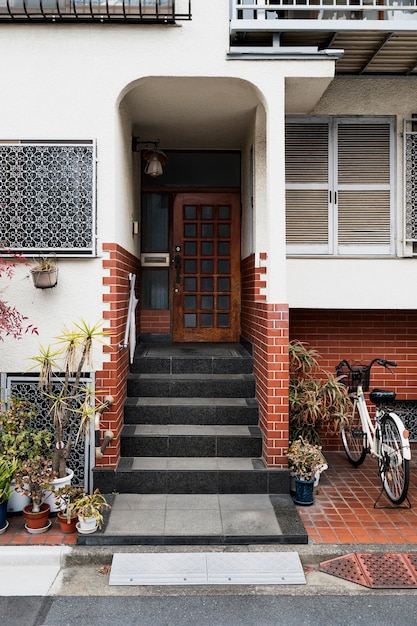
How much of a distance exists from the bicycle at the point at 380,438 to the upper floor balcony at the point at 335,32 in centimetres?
335

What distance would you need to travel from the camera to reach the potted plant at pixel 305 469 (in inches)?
180

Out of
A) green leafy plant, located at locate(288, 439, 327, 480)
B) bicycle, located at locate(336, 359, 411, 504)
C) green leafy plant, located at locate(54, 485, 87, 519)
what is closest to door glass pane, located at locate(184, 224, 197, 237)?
bicycle, located at locate(336, 359, 411, 504)

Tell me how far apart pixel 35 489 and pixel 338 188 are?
4619 millimetres

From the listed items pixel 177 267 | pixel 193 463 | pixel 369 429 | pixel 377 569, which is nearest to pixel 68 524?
pixel 193 463

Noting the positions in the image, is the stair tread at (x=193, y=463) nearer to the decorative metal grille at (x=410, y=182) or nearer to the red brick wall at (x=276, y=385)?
the red brick wall at (x=276, y=385)

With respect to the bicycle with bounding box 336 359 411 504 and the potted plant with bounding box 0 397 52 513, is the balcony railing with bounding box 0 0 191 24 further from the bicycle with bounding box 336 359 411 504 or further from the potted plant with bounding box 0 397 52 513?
the bicycle with bounding box 336 359 411 504

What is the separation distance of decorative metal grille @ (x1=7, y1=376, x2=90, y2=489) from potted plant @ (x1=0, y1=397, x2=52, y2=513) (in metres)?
0.09

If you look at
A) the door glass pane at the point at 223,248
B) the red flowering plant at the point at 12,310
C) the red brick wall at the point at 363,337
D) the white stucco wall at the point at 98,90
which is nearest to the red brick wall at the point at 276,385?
the white stucco wall at the point at 98,90

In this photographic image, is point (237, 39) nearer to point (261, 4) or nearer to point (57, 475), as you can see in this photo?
point (261, 4)

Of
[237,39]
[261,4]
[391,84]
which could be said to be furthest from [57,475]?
[391,84]

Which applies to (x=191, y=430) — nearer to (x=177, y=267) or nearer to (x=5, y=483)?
(x=5, y=483)

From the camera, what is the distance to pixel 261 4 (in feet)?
15.8

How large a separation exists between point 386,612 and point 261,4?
17.6ft

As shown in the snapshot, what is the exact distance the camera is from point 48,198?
15.6 ft
